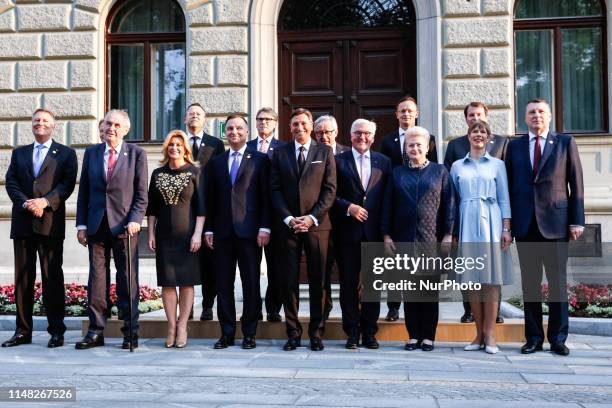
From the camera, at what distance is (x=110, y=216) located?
24.4 feet

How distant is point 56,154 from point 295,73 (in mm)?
5745

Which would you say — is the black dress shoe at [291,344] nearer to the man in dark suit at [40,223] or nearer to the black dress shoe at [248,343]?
the black dress shoe at [248,343]

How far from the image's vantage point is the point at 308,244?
7281 mm

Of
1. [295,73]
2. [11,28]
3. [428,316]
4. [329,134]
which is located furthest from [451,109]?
[11,28]

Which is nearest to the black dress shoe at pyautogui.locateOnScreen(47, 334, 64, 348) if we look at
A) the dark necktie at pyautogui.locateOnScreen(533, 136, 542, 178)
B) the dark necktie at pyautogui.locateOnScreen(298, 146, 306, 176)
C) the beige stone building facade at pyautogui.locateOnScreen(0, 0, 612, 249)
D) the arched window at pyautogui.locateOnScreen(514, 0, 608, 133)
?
the dark necktie at pyautogui.locateOnScreen(298, 146, 306, 176)

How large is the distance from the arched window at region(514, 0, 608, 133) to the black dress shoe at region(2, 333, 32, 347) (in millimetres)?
7966

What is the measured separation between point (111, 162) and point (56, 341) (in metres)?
1.80

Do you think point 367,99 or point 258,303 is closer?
point 258,303

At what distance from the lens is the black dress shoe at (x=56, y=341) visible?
759cm

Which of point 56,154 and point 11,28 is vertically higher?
point 11,28

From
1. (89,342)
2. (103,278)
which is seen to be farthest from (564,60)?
(89,342)

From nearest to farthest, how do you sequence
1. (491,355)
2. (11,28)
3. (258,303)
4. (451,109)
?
(491,355) < (258,303) < (451,109) < (11,28)

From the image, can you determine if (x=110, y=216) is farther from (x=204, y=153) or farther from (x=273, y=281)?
(x=273, y=281)

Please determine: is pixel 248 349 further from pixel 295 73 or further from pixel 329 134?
pixel 295 73
